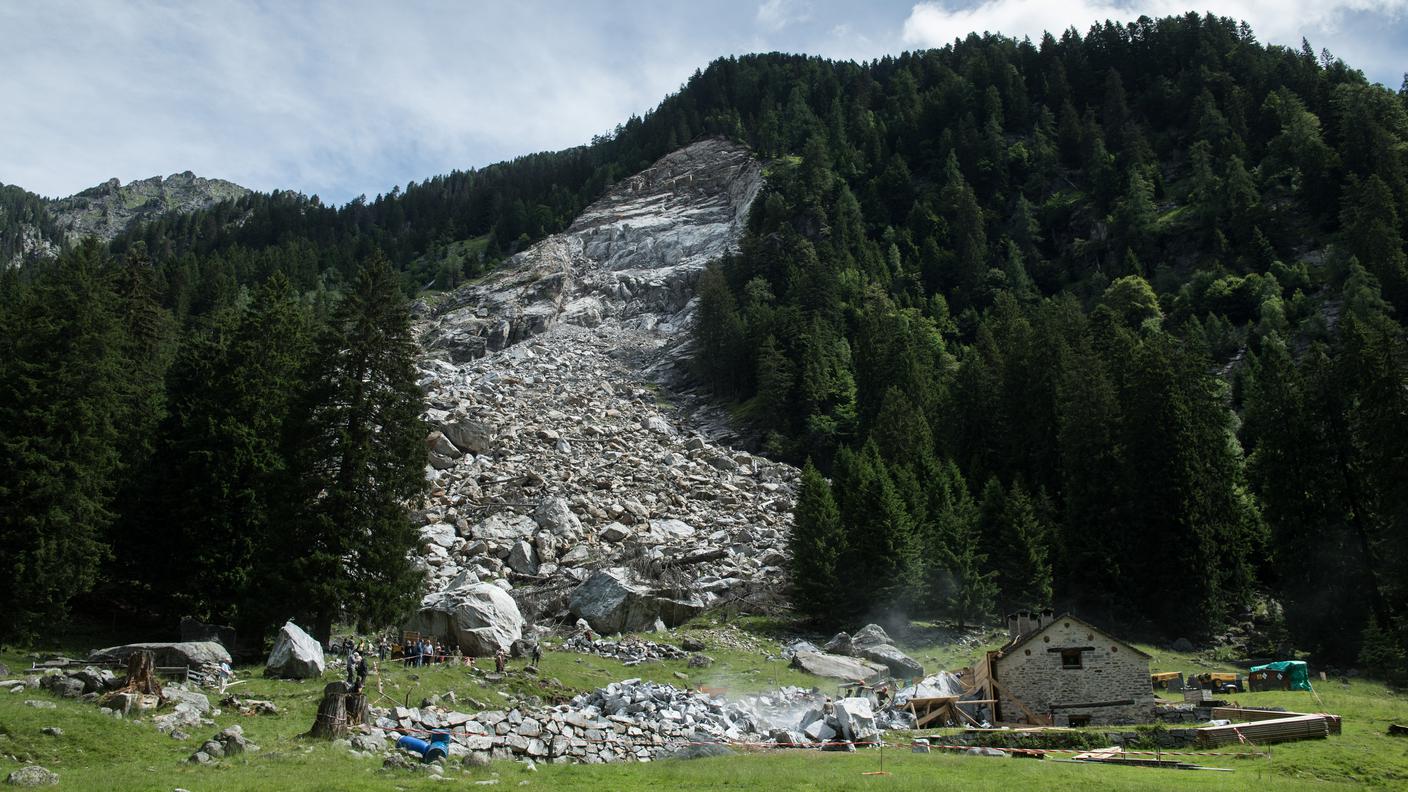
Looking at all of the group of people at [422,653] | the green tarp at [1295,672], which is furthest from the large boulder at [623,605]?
the green tarp at [1295,672]

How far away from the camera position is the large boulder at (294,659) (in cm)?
2392

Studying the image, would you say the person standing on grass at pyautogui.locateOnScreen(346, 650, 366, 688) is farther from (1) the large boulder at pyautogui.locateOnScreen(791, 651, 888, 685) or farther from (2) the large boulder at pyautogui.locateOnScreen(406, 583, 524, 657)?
(1) the large boulder at pyautogui.locateOnScreen(791, 651, 888, 685)

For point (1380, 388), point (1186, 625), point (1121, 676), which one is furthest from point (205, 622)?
point (1380, 388)

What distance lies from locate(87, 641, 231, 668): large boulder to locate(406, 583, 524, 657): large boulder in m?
8.65

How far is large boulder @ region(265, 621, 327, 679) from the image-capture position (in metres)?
23.9

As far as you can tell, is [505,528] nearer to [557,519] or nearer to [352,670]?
[557,519]

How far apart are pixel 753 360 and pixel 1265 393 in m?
46.0

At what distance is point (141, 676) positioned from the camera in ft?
64.4

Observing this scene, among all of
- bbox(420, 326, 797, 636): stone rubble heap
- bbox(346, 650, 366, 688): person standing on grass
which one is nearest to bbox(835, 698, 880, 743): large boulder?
bbox(346, 650, 366, 688): person standing on grass

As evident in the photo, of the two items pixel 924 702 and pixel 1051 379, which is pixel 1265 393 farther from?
pixel 924 702

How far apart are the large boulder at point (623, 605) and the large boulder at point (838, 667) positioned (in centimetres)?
788

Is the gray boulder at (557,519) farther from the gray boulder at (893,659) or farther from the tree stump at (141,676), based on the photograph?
the tree stump at (141,676)

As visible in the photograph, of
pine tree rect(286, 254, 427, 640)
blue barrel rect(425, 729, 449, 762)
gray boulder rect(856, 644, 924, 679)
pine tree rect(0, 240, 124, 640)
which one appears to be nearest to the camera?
blue barrel rect(425, 729, 449, 762)

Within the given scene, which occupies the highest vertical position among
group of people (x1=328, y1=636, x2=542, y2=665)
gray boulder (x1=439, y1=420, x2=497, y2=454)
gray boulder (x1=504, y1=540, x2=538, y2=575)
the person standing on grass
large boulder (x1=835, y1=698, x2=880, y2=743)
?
gray boulder (x1=439, y1=420, x2=497, y2=454)
